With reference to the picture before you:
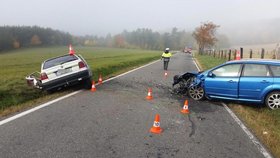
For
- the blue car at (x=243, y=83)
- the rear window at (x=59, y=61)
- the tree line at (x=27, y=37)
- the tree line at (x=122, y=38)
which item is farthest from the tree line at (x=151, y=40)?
the blue car at (x=243, y=83)

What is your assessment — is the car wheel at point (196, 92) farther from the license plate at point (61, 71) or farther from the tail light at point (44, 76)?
the tail light at point (44, 76)

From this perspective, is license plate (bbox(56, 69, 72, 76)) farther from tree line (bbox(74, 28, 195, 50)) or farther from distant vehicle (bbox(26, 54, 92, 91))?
tree line (bbox(74, 28, 195, 50))

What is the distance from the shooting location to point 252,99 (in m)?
7.82

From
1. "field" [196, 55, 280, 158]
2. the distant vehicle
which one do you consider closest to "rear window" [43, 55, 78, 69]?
the distant vehicle

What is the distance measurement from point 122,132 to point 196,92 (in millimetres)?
4232

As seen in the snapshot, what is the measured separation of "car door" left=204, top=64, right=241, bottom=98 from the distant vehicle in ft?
15.1

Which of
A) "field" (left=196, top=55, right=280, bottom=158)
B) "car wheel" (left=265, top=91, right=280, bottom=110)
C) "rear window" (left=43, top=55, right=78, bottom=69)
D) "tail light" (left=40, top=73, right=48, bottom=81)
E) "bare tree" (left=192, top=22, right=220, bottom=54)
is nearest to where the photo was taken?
"field" (left=196, top=55, right=280, bottom=158)

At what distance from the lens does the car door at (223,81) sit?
8115 millimetres

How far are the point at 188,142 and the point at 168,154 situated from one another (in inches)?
28.0

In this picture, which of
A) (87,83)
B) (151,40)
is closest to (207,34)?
(87,83)

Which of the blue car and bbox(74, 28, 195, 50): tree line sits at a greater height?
bbox(74, 28, 195, 50): tree line

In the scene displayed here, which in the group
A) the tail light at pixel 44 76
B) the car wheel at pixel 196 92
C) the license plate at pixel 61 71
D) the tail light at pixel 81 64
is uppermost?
the tail light at pixel 81 64

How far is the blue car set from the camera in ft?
24.7

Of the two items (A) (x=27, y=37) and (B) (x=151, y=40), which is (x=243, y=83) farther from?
(B) (x=151, y=40)
